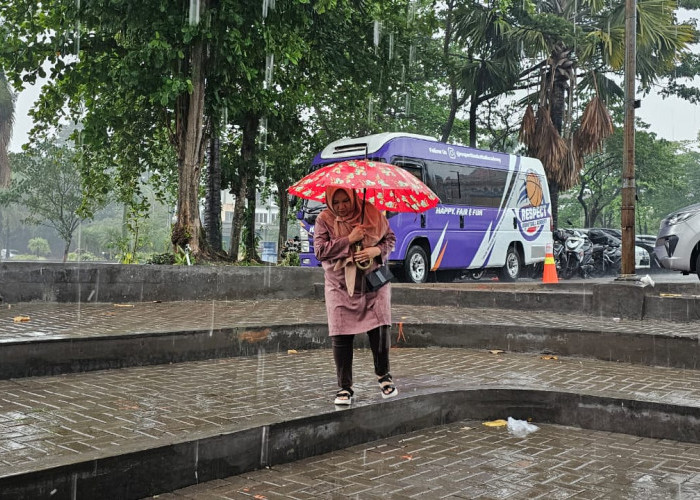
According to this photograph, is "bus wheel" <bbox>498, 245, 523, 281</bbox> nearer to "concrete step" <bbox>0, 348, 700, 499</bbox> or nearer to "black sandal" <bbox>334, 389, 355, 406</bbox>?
"concrete step" <bbox>0, 348, 700, 499</bbox>

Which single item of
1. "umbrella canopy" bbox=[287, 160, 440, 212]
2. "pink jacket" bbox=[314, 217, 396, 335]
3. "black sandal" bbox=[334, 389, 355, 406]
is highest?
"umbrella canopy" bbox=[287, 160, 440, 212]

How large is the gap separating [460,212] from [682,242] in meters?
6.33

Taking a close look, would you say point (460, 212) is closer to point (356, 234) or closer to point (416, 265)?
point (416, 265)

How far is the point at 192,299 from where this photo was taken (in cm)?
1087

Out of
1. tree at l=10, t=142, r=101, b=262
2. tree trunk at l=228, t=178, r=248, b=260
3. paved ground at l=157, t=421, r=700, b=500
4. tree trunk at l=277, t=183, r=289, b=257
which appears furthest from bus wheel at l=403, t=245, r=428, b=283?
tree at l=10, t=142, r=101, b=262

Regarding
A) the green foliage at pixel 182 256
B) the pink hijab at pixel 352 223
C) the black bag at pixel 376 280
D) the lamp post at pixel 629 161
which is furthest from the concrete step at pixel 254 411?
the green foliage at pixel 182 256

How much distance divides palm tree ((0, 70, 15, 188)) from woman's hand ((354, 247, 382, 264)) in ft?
104

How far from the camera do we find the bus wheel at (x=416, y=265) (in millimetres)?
15938

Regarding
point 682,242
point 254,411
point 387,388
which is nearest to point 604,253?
point 682,242

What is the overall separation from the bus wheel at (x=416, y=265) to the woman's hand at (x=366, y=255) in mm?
10842

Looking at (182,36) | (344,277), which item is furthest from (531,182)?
(344,277)

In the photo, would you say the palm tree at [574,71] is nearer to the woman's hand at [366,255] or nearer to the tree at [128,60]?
the tree at [128,60]

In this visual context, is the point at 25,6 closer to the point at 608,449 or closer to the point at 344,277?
the point at 344,277

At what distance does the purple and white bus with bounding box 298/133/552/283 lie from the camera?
1596 centimetres
